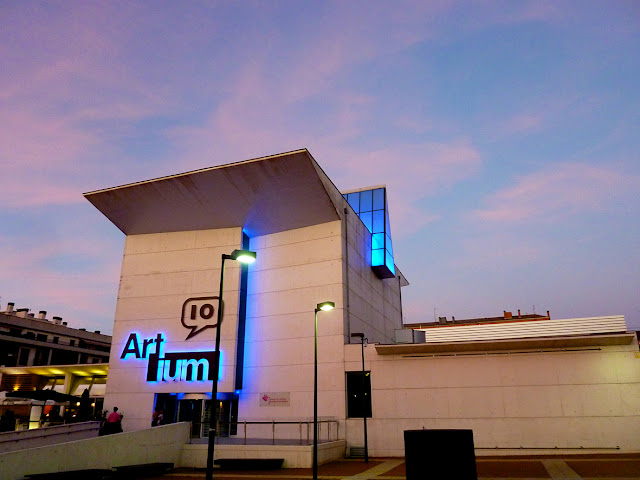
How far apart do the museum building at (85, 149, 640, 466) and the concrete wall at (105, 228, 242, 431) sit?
0.08m

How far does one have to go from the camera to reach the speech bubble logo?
30453 mm

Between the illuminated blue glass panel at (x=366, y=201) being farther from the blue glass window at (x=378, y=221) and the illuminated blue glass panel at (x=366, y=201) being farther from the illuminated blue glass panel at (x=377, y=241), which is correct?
the illuminated blue glass panel at (x=377, y=241)

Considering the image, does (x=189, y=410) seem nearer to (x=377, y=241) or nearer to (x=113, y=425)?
(x=113, y=425)

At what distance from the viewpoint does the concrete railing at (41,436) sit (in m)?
19.4

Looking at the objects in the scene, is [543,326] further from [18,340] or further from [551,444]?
[18,340]

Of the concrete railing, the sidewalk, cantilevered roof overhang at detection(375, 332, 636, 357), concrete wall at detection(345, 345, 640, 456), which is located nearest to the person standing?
the concrete railing

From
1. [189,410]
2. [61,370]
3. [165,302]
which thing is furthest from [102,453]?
[61,370]

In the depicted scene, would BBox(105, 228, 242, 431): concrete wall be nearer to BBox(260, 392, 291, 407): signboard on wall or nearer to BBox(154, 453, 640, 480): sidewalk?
BBox(260, 392, 291, 407): signboard on wall

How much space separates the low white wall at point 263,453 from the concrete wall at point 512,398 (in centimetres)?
462

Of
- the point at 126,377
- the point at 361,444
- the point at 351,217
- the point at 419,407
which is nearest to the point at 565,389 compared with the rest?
the point at 419,407

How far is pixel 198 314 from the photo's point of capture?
30875mm

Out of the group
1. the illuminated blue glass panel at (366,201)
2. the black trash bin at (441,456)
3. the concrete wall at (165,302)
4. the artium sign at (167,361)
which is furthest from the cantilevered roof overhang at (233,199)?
the black trash bin at (441,456)

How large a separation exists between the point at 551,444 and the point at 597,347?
5.19 meters

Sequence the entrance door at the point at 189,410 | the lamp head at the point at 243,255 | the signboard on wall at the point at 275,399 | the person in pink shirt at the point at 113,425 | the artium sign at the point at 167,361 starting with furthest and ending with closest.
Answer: the entrance door at the point at 189,410 → the artium sign at the point at 167,361 → the signboard on wall at the point at 275,399 → the person in pink shirt at the point at 113,425 → the lamp head at the point at 243,255
